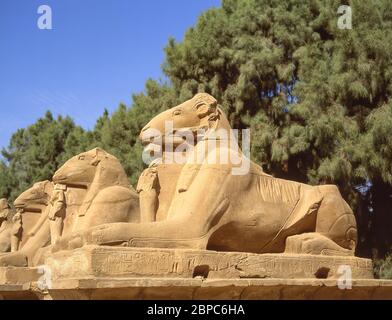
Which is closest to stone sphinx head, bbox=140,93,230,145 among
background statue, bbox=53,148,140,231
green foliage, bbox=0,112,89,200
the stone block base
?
background statue, bbox=53,148,140,231

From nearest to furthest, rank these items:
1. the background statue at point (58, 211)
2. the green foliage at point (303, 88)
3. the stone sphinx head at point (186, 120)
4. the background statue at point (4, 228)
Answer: the stone sphinx head at point (186, 120), the background statue at point (58, 211), the background statue at point (4, 228), the green foliage at point (303, 88)

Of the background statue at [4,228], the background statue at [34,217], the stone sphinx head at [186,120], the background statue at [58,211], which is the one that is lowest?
the background statue at [4,228]

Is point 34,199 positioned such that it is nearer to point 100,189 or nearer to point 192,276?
point 100,189

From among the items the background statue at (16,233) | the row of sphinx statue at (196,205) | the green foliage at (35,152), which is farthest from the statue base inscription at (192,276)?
the green foliage at (35,152)

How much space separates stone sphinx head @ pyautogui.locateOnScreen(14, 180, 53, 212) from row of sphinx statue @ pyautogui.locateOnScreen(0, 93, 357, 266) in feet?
7.74

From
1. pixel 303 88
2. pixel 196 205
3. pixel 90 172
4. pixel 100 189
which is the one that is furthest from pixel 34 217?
pixel 303 88

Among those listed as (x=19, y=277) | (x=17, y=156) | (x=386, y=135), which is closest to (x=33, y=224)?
(x=19, y=277)

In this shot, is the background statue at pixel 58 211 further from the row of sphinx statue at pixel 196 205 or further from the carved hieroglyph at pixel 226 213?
the carved hieroglyph at pixel 226 213

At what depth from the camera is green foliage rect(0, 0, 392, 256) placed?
13.8 metres

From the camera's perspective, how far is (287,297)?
5652 millimetres

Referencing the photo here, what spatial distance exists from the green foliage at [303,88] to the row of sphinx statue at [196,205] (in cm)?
727

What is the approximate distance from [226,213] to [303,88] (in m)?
9.30

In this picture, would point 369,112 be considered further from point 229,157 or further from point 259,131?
point 229,157

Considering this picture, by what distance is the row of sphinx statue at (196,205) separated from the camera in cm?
552
